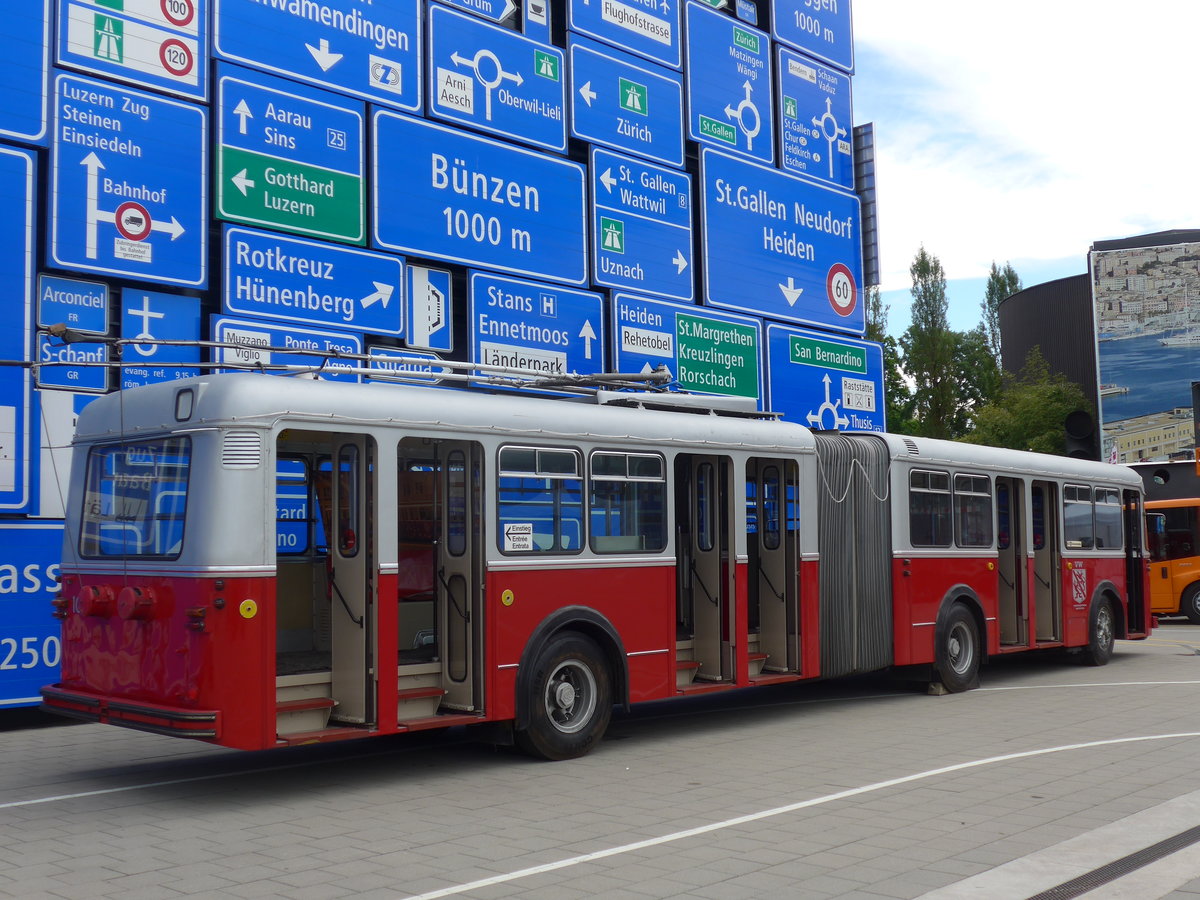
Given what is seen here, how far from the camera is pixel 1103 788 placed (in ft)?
28.7

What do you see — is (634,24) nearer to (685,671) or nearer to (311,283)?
(311,283)

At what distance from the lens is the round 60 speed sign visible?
22.2 meters

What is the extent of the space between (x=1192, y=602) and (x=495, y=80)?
19285 millimetres

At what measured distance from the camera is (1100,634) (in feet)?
58.0

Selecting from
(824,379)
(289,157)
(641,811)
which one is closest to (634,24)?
(824,379)

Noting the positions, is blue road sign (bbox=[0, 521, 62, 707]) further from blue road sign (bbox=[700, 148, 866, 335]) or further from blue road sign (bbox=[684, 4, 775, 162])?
blue road sign (bbox=[684, 4, 775, 162])

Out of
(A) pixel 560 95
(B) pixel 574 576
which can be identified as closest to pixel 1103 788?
(B) pixel 574 576

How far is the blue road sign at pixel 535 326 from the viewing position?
16.0 metres

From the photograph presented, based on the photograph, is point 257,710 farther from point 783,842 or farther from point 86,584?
point 783,842

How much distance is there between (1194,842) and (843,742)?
4.05 m

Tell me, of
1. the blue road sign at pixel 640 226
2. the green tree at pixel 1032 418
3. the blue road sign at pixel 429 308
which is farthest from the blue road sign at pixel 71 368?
the green tree at pixel 1032 418

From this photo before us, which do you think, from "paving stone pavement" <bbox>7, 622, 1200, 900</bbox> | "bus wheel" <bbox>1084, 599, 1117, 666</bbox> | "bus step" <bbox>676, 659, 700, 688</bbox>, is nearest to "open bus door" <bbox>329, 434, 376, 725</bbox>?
"paving stone pavement" <bbox>7, 622, 1200, 900</bbox>

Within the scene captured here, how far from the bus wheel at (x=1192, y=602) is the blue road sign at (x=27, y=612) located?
23265mm

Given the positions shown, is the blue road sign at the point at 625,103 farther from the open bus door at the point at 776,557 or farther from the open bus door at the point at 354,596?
the open bus door at the point at 354,596
